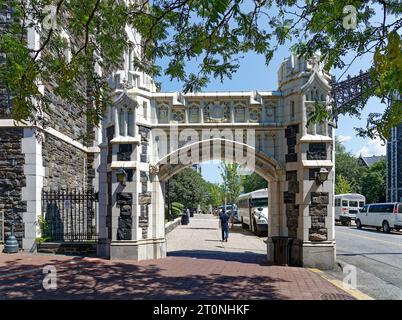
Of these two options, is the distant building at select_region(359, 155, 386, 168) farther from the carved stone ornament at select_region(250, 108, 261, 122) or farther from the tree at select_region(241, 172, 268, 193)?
the carved stone ornament at select_region(250, 108, 261, 122)

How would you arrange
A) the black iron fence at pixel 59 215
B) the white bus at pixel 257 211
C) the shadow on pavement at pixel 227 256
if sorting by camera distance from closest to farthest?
the shadow on pavement at pixel 227 256, the black iron fence at pixel 59 215, the white bus at pixel 257 211

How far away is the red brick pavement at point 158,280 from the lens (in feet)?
21.0

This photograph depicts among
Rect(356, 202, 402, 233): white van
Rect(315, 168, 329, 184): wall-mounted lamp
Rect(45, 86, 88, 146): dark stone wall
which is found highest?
Rect(45, 86, 88, 146): dark stone wall

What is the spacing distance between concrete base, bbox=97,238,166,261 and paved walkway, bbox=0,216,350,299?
0.35 metres

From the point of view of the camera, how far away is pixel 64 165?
14289 millimetres

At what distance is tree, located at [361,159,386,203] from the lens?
153 feet

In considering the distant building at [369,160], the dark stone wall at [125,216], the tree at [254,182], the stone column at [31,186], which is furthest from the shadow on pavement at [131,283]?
the distant building at [369,160]

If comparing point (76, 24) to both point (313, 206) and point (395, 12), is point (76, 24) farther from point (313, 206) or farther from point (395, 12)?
point (313, 206)

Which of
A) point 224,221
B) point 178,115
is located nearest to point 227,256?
point 224,221

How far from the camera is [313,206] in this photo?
31.3 ft

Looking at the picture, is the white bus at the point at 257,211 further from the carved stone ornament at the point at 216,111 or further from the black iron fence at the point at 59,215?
the carved stone ornament at the point at 216,111

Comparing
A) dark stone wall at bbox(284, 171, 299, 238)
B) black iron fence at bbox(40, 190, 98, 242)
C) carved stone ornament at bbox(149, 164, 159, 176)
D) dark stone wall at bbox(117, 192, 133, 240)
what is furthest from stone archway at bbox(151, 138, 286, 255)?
black iron fence at bbox(40, 190, 98, 242)
